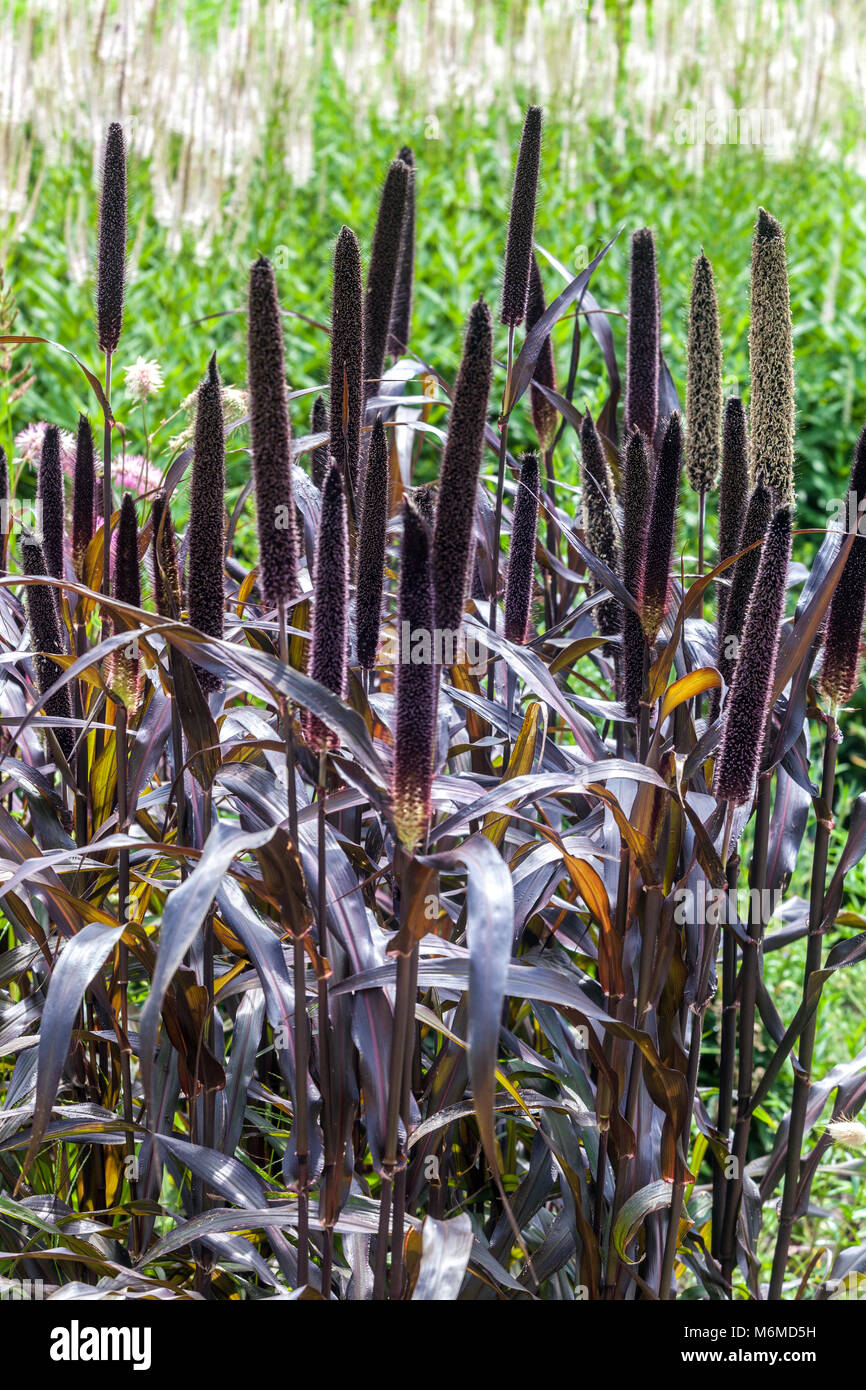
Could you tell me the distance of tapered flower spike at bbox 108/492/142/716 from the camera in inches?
46.3

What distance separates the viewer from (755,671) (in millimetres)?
1141

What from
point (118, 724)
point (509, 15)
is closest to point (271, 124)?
point (509, 15)

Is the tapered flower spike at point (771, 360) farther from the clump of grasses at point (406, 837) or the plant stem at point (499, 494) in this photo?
the plant stem at point (499, 494)

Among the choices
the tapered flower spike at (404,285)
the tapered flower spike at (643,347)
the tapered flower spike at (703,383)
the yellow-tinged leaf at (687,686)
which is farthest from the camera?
the tapered flower spike at (404,285)

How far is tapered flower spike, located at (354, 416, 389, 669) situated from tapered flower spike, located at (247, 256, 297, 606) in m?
0.12

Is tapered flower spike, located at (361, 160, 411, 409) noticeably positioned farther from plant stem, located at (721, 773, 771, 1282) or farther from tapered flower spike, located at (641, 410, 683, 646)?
plant stem, located at (721, 773, 771, 1282)

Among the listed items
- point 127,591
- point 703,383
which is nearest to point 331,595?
point 127,591

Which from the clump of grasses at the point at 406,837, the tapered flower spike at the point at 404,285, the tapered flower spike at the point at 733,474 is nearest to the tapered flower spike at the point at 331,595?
the clump of grasses at the point at 406,837

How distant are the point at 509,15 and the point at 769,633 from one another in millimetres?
5956

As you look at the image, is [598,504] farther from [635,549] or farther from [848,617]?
[848,617]

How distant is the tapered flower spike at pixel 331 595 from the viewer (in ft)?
3.22

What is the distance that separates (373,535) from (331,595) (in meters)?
0.17

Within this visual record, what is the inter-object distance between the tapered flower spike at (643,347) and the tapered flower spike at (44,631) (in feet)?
2.61
